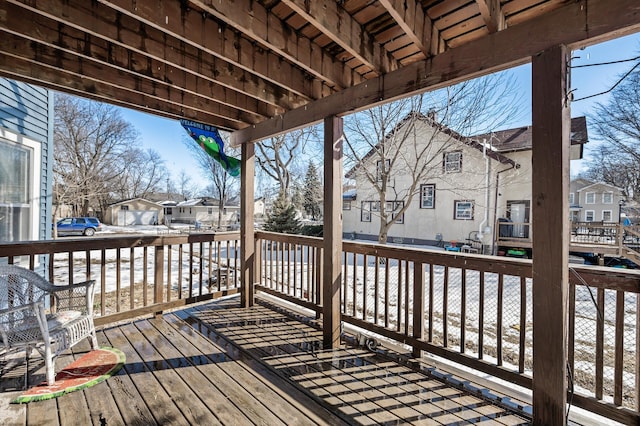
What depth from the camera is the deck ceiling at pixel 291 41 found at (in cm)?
175

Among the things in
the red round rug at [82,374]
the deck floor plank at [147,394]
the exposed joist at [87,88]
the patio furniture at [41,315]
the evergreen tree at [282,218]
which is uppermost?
the exposed joist at [87,88]

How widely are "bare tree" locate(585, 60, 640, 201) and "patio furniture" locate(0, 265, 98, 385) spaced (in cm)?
1381

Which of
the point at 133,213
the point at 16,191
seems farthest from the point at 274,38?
the point at 133,213

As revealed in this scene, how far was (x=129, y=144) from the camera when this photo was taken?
2317cm

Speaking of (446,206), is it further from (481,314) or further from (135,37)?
(135,37)

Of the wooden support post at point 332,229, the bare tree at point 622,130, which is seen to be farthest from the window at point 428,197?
the wooden support post at point 332,229

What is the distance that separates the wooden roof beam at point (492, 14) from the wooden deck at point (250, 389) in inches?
94.1

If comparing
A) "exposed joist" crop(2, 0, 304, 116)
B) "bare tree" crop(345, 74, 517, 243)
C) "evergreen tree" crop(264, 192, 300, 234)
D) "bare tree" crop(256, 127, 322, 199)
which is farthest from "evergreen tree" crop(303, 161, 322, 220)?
"exposed joist" crop(2, 0, 304, 116)

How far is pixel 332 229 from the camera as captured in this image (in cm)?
295

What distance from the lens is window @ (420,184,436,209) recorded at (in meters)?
13.7

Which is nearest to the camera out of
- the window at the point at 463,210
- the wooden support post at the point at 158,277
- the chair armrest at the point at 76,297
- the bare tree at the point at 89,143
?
the chair armrest at the point at 76,297

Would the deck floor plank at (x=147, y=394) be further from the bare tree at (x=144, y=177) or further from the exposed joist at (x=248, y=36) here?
the bare tree at (x=144, y=177)

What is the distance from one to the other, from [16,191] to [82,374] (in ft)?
10.6

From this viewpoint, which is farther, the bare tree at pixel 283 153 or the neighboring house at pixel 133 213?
the neighboring house at pixel 133 213
